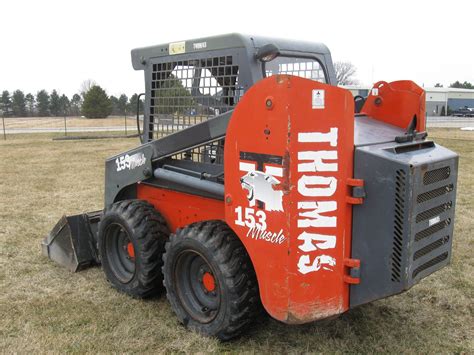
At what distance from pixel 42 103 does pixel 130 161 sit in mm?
53656

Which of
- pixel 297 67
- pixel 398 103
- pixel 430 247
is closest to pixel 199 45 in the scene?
pixel 297 67

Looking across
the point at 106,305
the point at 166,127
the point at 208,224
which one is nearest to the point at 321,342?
the point at 208,224

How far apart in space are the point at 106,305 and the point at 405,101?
2884 mm

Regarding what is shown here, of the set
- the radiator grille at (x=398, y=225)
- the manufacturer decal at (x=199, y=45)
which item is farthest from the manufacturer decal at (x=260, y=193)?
the manufacturer decal at (x=199, y=45)

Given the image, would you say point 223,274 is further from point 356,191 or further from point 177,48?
point 177,48

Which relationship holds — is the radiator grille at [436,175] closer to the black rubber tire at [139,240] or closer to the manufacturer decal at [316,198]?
the manufacturer decal at [316,198]

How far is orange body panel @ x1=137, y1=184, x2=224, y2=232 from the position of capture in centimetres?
381

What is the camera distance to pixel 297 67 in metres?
4.01

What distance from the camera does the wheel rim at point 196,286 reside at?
136 inches

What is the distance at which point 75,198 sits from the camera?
835cm

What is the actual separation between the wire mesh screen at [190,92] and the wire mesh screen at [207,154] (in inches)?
8.5

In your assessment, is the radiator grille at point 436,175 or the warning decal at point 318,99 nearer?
the warning decal at point 318,99

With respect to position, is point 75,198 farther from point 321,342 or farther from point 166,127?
point 321,342

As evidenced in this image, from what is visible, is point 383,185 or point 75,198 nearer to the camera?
point 383,185
